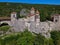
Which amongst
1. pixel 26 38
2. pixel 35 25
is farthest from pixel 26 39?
pixel 35 25

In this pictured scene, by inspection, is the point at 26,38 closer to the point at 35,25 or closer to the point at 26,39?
the point at 26,39

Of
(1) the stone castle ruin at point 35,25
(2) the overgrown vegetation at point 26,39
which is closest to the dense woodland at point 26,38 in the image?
(2) the overgrown vegetation at point 26,39

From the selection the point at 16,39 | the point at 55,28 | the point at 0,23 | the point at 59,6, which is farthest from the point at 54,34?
the point at 59,6

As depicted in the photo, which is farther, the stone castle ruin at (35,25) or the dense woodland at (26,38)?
the stone castle ruin at (35,25)

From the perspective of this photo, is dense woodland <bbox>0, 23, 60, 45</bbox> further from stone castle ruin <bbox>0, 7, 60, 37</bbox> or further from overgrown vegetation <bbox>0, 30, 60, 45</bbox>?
stone castle ruin <bbox>0, 7, 60, 37</bbox>

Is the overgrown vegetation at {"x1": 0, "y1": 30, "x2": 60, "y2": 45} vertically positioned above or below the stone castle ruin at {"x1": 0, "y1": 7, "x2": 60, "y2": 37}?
below

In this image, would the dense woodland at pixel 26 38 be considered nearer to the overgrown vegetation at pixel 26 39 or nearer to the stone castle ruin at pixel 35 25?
the overgrown vegetation at pixel 26 39

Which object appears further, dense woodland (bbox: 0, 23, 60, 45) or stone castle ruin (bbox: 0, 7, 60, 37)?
stone castle ruin (bbox: 0, 7, 60, 37)

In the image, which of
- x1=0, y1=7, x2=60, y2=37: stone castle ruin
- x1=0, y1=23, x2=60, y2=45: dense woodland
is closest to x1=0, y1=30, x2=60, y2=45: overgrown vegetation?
x1=0, y1=23, x2=60, y2=45: dense woodland

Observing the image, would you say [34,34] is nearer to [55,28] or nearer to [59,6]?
[55,28]

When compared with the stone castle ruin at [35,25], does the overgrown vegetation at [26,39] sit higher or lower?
lower

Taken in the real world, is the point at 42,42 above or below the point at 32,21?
below
